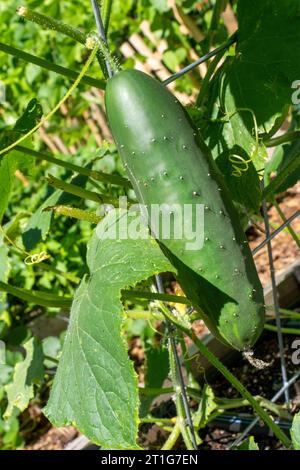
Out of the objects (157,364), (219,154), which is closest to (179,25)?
(157,364)

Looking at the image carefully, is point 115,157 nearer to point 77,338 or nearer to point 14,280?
point 14,280

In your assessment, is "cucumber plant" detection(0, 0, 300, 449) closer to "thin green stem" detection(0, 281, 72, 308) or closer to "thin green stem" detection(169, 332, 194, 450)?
"thin green stem" detection(0, 281, 72, 308)

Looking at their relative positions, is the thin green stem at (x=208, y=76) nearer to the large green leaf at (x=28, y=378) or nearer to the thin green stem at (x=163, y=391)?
the thin green stem at (x=163, y=391)

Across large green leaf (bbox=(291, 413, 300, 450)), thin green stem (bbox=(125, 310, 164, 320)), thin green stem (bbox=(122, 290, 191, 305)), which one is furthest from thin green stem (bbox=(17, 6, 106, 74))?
large green leaf (bbox=(291, 413, 300, 450))

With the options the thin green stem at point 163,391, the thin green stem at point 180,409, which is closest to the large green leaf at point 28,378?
the thin green stem at point 163,391

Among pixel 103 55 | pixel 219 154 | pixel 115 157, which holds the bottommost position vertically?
pixel 219 154
